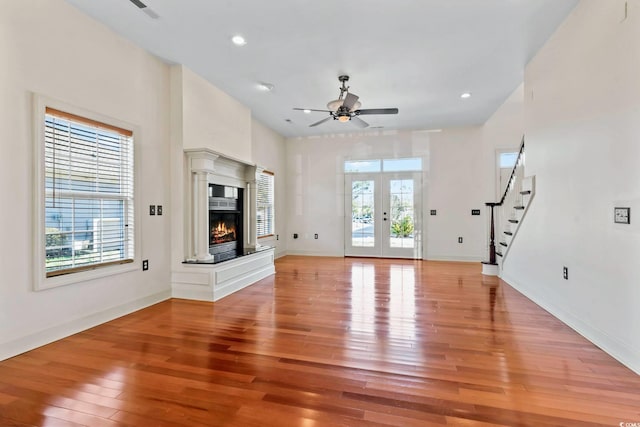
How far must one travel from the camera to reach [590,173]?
275 centimetres

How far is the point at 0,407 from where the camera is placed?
1.79m

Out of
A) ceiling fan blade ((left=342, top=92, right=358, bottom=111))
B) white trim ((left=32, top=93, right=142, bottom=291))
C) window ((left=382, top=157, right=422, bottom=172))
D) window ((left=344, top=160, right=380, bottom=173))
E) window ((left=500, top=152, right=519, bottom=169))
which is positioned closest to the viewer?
white trim ((left=32, top=93, right=142, bottom=291))

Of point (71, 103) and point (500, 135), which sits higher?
point (500, 135)

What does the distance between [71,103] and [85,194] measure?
2.89 ft

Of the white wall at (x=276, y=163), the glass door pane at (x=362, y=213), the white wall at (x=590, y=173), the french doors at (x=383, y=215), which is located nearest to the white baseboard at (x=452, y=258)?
the french doors at (x=383, y=215)

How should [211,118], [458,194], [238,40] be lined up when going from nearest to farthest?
[238,40] → [211,118] → [458,194]

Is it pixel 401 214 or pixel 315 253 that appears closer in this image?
pixel 401 214

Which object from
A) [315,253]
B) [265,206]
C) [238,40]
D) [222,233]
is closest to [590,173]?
[238,40]

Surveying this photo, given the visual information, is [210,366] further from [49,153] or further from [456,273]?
[456,273]

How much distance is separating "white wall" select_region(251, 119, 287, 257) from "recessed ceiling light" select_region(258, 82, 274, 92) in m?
1.68

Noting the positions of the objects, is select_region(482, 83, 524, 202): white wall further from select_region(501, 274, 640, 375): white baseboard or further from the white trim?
the white trim

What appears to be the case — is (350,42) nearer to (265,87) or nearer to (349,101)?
(349,101)

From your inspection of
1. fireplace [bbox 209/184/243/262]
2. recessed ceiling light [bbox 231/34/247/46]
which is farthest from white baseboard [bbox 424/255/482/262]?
recessed ceiling light [bbox 231/34/247/46]

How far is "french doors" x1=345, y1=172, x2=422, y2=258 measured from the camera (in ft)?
24.2
